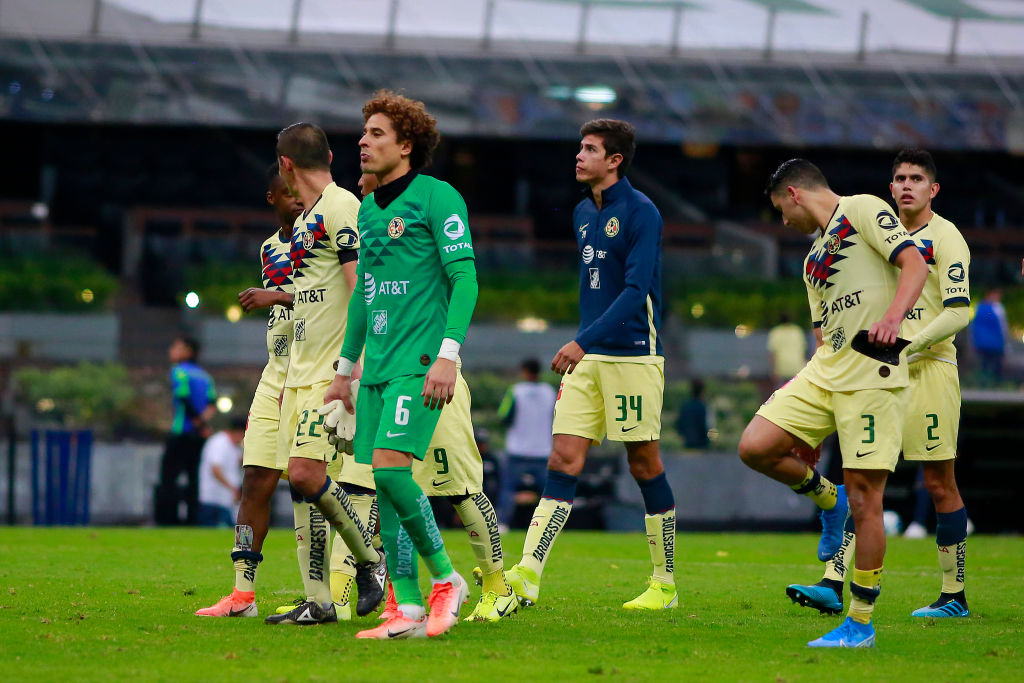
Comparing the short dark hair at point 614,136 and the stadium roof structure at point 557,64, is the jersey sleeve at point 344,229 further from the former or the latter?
the stadium roof structure at point 557,64

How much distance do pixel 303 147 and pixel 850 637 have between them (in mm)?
3583

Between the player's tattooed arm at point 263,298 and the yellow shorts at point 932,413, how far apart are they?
3.64 m

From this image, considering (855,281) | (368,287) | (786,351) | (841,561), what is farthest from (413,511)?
(786,351)

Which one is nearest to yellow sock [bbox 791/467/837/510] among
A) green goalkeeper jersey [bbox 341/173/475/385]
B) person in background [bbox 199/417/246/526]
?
green goalkeeper jersey [bbox 341/173/475/385]

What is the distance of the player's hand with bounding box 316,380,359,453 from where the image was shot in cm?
579

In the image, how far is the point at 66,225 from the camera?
27.5 metres

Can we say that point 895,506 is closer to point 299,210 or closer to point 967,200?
point 299,210

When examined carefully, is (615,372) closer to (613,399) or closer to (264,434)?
(613,399)

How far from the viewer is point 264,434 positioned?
6598 millimetres

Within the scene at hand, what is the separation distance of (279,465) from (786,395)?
8.58 feet

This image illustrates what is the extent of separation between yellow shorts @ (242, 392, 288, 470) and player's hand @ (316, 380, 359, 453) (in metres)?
0.76

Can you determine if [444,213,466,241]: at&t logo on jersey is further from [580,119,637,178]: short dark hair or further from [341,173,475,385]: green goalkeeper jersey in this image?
[580,119,637,178]: short dark hair

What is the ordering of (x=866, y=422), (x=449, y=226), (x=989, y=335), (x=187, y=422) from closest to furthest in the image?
1. (x=449, y=226)
2. (x=866, y=422)
3. (x=187, y=422)
4. (x=989, y=335)

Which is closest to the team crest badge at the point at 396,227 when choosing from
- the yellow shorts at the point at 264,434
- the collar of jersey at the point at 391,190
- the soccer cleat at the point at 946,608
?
the collar of jersey at the point at 391,190
